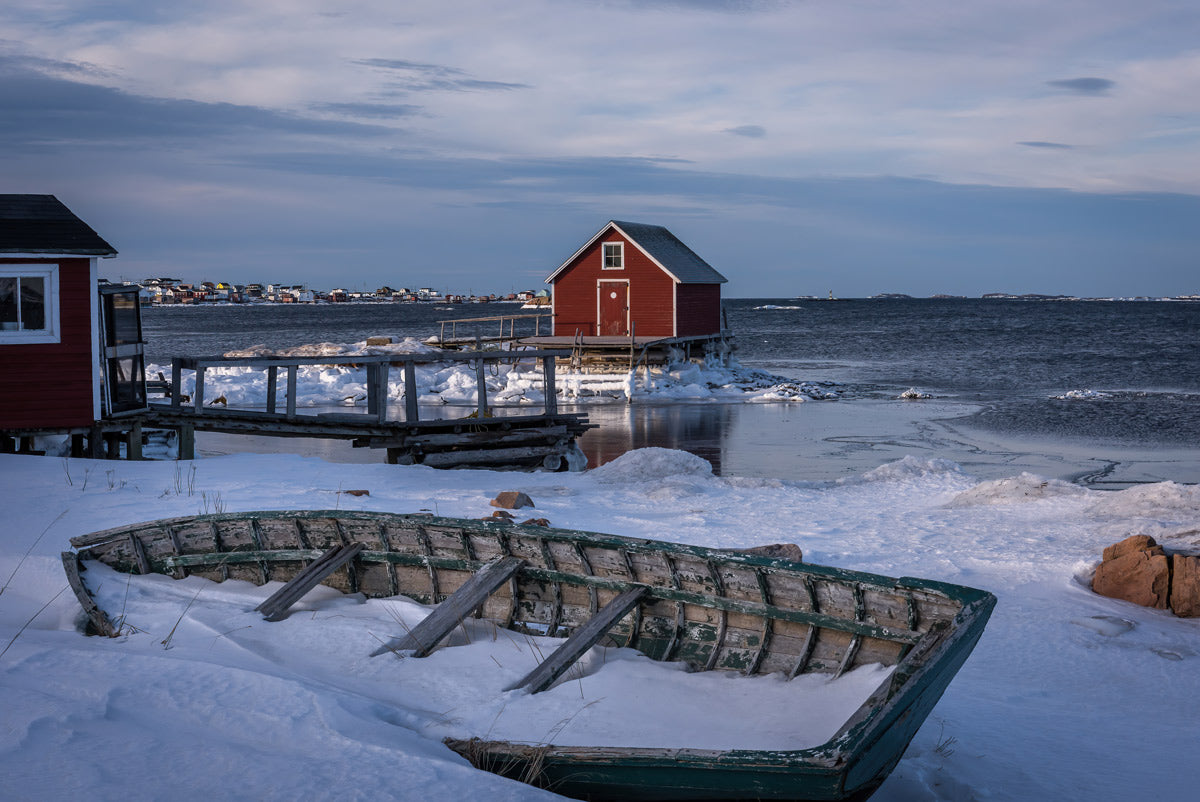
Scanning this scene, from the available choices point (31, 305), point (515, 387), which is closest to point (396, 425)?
point (31, 305)

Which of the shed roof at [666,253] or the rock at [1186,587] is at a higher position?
the shed roof at [666,253]

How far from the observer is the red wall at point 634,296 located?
132ft

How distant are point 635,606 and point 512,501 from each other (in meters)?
5.67

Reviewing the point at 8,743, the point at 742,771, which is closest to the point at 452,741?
the point at 742,771

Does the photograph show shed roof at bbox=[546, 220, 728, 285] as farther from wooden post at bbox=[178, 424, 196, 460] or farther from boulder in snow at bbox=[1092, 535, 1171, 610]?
boulder in snow at bbox=[1092, 535, 1171, 610]

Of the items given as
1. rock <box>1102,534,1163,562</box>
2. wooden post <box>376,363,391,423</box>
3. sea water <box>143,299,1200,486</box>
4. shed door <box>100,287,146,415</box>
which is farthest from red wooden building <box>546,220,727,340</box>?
rock <box>1102,534,1163,562</box>

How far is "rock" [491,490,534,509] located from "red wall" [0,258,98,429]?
6.87 metres

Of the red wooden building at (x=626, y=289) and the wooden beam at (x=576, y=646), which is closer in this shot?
the wooden beam at (x=576, y=646)

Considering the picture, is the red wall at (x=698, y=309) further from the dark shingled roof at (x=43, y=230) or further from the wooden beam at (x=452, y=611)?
the wooden beam at (x=452, y=611)

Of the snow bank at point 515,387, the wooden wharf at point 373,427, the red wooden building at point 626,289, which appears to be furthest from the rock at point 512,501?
the red wooden building at point 626,289

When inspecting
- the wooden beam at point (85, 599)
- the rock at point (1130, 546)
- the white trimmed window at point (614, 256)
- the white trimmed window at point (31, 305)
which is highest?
the white trimmed window at point (614, 256)

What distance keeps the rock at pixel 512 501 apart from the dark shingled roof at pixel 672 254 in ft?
93.2

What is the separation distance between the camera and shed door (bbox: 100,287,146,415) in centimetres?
1533

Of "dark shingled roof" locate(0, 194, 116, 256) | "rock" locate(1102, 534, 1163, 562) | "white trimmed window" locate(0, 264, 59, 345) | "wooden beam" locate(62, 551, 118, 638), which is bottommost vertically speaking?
"rock" locate(1102, 534, 1163, 562)
